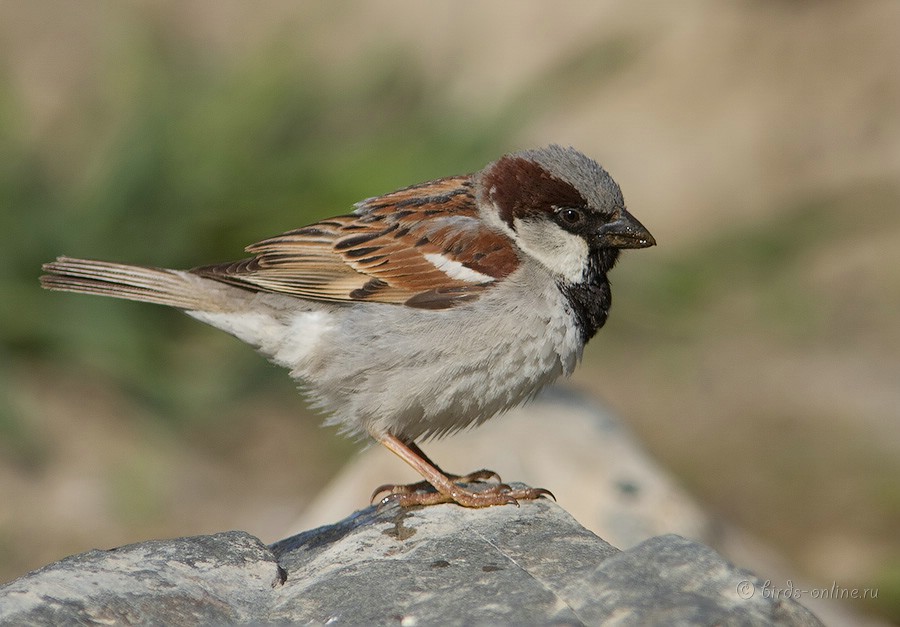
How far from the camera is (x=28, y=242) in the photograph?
285 inches

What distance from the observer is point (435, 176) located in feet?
24.7

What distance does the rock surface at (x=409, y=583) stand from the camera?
2615mm

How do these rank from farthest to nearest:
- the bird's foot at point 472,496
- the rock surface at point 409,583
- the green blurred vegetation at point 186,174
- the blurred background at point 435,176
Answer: the green blurred vegetation at point 186,174, the blurred background at point 435,176, the bird's foot at point 472,496, the rock surface at point 409,583

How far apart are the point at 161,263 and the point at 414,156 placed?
1.67 m

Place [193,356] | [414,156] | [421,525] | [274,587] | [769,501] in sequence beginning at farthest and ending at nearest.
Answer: [414,156], [193,356], [769,501], [421,525], [274,587]

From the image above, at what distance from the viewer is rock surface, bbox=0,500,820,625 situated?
2615 mm

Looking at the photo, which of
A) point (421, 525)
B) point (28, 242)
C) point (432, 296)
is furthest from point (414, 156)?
point (421, 525)

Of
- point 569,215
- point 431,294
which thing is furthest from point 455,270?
point 569,215

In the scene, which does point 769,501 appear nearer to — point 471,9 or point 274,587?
point 274,587

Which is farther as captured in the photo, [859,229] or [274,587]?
[859,229]

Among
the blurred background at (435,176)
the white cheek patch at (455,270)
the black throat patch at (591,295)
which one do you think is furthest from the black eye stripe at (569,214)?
the blurred background at (435,176)

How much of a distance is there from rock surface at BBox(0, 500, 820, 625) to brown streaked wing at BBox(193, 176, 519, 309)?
2.97 feet

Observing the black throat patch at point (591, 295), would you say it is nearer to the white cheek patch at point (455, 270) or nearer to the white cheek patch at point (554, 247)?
the white cheek patch at point (554, 247)

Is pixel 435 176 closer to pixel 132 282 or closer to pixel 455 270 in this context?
pixel 132 282
